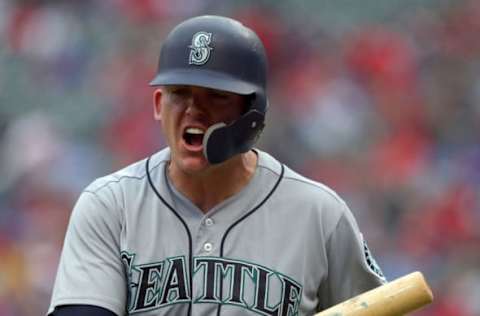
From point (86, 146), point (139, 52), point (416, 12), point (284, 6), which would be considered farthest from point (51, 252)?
point (416, 12)

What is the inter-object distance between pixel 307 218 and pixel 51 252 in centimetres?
319

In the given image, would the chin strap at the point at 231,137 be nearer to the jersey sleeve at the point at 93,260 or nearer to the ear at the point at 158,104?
the ear at the point at 158,104

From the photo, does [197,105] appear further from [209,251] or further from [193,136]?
[209,251]

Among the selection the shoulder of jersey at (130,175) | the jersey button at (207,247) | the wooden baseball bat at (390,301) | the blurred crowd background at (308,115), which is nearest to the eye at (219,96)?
the shoulder of jersey at (130,175)

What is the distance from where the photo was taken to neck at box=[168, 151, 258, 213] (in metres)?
2.78

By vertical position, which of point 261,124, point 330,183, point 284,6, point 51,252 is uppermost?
point 284,6

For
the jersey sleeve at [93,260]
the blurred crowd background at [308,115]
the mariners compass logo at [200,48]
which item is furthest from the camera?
the blurred crowd background at [308,115]

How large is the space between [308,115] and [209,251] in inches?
130

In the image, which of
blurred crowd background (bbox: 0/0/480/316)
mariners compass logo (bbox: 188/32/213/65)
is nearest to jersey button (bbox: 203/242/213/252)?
mariners compass logo (bbox: 188/32/213/65)

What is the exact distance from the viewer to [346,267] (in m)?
2.77

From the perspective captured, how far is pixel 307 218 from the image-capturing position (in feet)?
9.00

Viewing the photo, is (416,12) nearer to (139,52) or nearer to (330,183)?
(330,183)

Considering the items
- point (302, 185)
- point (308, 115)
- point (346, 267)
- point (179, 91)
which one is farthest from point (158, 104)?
point (308, 115)

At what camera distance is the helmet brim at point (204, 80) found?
2662mm
